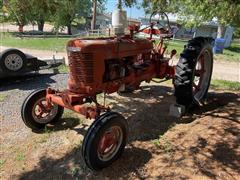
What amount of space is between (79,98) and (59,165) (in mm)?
1044

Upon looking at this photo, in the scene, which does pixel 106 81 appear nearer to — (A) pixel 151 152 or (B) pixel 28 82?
(A) pixel 151 152

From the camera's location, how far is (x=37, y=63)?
31.3 feet

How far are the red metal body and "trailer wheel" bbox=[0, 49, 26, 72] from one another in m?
3.81

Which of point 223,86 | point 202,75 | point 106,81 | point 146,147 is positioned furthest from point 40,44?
point 146,147

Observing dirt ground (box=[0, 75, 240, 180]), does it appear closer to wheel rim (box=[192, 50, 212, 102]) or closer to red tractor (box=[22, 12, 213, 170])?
red tractor (box=[22, 12, 213, 170])

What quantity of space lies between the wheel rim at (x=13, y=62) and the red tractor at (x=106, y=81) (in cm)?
331

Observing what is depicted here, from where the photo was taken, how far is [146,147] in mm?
5023

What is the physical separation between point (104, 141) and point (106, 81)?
1.18 meters

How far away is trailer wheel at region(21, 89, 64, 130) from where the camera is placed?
5598 millimetres

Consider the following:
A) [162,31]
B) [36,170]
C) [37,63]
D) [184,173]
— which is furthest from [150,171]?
[37,63]

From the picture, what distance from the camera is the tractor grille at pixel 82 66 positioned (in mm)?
4906

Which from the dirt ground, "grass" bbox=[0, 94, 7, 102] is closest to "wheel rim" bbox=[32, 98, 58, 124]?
the dirt ground

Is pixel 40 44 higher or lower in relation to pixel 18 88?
lower

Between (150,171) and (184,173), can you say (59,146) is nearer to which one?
(150,171)
